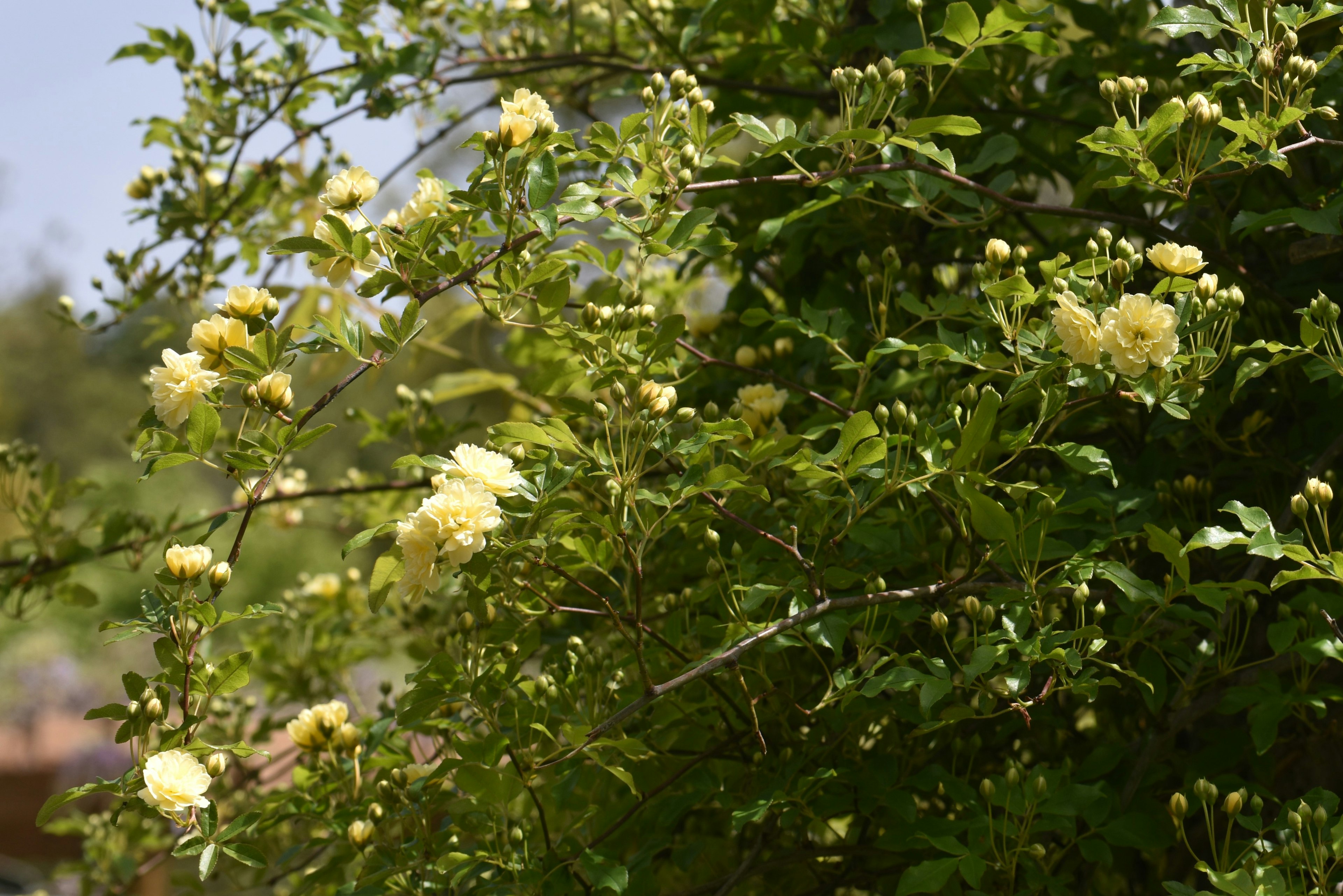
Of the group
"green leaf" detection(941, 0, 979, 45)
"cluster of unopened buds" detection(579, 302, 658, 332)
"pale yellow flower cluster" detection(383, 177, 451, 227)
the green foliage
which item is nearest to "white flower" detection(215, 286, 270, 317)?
the green foliage

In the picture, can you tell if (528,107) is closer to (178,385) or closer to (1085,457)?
(178,385)

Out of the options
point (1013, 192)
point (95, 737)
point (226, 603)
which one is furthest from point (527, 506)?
point (226, 603)

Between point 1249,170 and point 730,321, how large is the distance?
0.63m

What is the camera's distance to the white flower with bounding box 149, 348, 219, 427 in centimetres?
74

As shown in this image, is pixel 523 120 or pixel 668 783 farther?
pixel 668 783

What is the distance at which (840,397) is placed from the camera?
1021mm

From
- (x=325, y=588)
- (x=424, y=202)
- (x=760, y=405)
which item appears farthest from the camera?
(x=325, y=588)

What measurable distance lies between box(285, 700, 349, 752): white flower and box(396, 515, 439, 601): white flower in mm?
370

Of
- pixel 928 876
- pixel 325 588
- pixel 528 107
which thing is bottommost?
pixel 325 588

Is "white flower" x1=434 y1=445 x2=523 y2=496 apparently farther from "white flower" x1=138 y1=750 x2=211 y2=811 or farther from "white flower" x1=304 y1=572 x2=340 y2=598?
"white flower" x1=304 y1=572 x2=340 y2=598

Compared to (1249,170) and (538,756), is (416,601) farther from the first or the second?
(1249,170)

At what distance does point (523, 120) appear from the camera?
750 mm

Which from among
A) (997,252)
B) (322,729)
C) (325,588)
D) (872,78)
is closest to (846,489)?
(997,252)

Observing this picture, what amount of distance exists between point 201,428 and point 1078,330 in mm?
615
